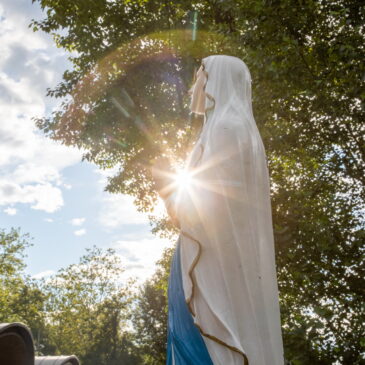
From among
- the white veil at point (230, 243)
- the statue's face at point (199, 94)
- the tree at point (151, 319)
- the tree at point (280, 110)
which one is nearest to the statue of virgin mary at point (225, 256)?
the white veil at point (230, 243)

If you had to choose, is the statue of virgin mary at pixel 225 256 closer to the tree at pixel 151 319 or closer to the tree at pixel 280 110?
the tree at pixel 280 110

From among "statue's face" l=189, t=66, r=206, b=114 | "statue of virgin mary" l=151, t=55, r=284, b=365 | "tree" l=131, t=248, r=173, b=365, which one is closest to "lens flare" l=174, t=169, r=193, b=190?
"statue of virgin mary" l=151, t=55, r=284, b=365

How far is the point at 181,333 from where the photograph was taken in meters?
1.87

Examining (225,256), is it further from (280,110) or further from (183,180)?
(280,110)

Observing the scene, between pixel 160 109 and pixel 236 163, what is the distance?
1100cm

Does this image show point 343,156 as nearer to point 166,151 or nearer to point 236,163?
point 166,151

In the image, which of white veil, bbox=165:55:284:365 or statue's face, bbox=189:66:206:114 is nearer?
white veil, bbox=165:55:284:365

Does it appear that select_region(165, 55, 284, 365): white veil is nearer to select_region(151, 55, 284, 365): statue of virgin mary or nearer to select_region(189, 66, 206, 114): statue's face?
select_region(151, 55, 284, 365): statue of virgin mary

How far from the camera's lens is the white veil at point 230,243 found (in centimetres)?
174

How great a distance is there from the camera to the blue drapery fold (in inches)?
68.7

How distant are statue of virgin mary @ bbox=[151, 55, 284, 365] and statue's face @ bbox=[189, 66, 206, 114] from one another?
42 cm

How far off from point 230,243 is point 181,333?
50 cm

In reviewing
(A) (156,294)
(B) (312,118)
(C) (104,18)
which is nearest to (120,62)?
(C) (104,18)

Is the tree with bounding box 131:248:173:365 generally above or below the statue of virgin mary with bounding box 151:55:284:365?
above
